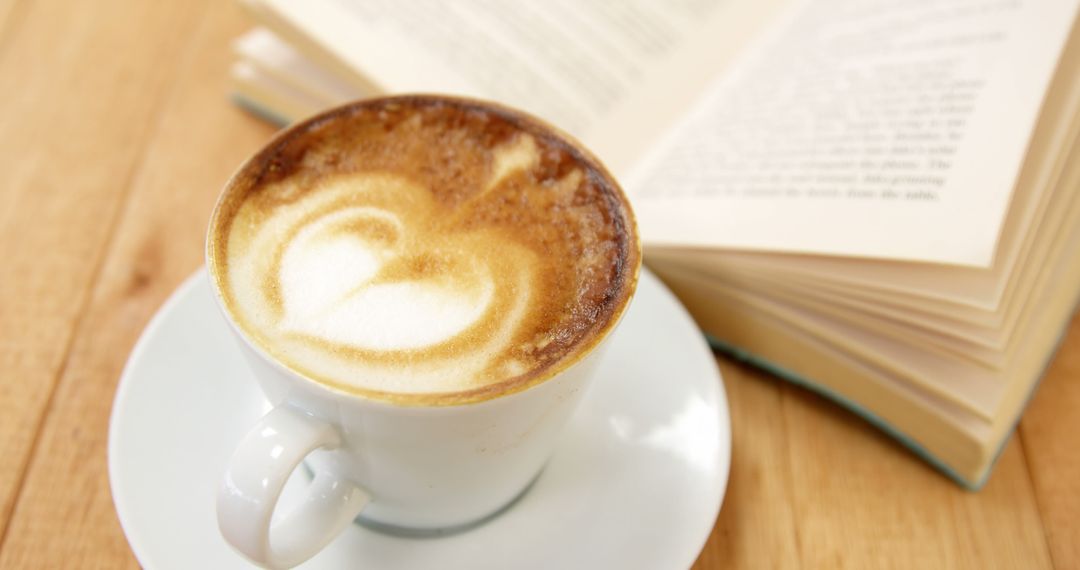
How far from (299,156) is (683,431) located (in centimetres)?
35

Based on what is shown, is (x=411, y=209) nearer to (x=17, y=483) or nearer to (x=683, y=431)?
(x=683, y=431)

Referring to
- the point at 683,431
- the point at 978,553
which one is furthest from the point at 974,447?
the point at 683,431

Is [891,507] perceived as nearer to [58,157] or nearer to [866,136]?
[866,136]

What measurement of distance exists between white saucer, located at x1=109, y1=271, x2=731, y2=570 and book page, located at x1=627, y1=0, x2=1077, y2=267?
0.13 m

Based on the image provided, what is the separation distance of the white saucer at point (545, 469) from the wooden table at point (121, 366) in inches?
2.8

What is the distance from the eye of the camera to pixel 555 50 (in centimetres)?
99

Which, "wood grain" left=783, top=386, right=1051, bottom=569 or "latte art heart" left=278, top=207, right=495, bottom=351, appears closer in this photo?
"latte art heart" left=278, top=207, right=495, bottom=351

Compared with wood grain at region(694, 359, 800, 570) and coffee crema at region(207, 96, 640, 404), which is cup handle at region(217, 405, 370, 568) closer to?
coffee crema at region(207, 96, 640, 404)

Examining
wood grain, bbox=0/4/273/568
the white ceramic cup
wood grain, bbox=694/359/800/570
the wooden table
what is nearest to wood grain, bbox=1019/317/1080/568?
the wooden table

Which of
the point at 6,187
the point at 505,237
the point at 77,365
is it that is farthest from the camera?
the point at 6,187

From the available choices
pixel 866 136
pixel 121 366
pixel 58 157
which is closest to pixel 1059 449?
pixel 866 136

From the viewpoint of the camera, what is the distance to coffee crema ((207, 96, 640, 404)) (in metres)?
0.57

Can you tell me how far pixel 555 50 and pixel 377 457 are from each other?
1.78ft

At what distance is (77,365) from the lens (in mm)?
803
